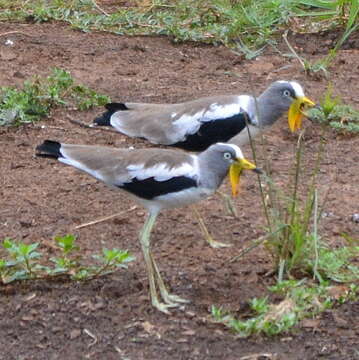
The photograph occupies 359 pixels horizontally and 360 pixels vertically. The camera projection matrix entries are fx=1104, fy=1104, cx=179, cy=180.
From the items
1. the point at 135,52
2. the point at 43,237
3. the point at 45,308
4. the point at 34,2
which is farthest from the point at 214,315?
the point at 34,2

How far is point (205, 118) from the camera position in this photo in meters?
6.27

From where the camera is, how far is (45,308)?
16.5 feet

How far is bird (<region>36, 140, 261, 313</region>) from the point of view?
5.18 m

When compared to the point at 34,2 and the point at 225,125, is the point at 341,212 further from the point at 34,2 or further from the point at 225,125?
the point at 34,2

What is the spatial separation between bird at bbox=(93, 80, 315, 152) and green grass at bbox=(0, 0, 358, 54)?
7.34ft

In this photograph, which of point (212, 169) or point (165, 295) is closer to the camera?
point (165, 295)

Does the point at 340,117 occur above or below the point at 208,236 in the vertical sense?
below

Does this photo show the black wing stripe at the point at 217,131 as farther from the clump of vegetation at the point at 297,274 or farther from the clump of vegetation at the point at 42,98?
the clump of vegetation at the point at 42,98

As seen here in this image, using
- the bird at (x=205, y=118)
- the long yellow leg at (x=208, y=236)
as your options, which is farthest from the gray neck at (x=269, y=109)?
the long yellow leg at (x=208, y=236)

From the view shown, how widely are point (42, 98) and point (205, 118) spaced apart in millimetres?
1718

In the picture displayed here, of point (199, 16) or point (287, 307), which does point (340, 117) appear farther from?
point (287, 307)

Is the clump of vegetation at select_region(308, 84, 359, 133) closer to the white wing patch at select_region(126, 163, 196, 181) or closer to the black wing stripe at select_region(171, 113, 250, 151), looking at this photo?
the black wing stripe at select_region(171, 113, 250, 151)

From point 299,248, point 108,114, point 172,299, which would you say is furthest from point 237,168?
point 108,114

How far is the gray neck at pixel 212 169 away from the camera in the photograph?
521 cm
